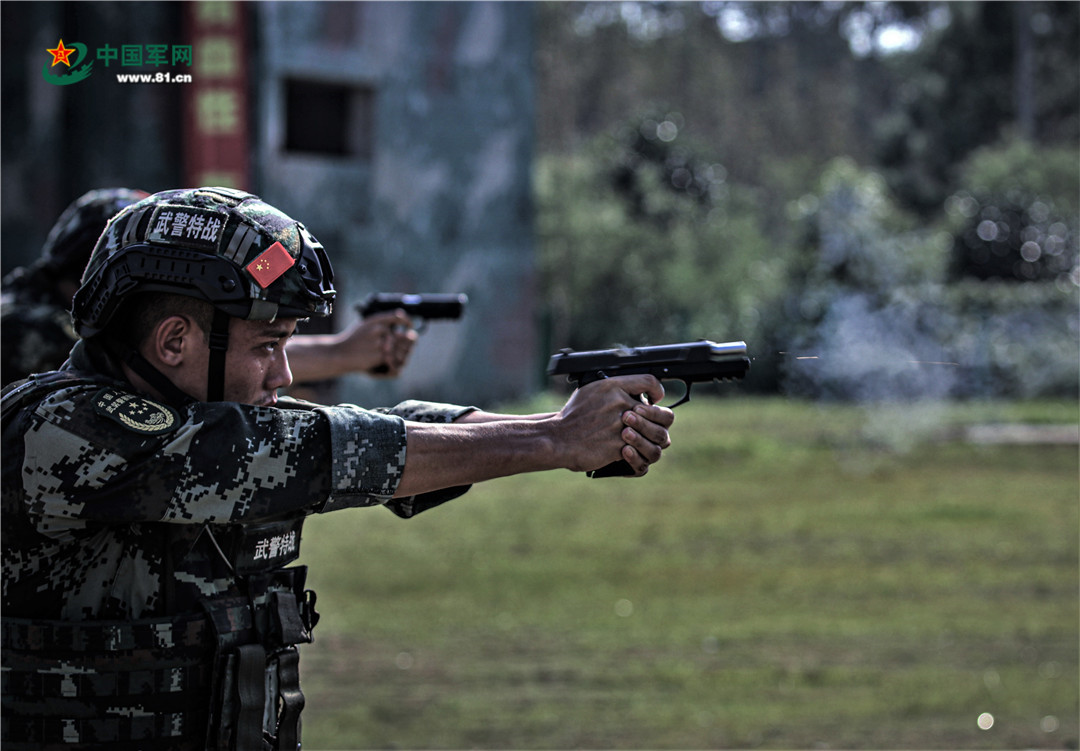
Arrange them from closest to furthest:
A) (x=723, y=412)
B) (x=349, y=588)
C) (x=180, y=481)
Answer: (x=180, y=481)
(x=349, y=588)
(x=723, y=412)

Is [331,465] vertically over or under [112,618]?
over

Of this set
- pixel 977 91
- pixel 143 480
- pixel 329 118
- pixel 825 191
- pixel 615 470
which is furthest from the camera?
pixel 977 91

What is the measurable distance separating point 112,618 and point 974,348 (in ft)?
62.4

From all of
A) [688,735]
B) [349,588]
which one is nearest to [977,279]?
[349,588]

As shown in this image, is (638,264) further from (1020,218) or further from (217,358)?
(217,358)

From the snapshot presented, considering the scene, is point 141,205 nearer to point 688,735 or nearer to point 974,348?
point 688,735

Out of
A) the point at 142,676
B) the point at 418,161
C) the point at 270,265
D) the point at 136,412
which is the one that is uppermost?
the point at 270,265

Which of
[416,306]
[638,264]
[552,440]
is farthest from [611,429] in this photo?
[638,264]

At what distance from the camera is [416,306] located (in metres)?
3.90

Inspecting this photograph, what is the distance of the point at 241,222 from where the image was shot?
2.27 meters

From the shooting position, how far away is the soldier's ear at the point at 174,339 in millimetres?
2268

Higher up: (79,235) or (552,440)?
(79,235)

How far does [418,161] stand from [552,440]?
50.6 ft

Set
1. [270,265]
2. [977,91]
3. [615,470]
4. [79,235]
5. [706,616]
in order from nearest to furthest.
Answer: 1. [270,265]
2. [615,470]
3. [79,235]
4. [706,616]
5. [977,91]
